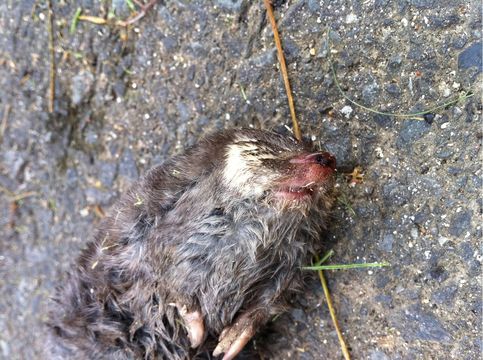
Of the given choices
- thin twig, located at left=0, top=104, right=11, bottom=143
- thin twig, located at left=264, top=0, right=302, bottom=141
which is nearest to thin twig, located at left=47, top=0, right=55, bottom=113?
thin twig, located at left=0, top=104, right=11, bottom=143

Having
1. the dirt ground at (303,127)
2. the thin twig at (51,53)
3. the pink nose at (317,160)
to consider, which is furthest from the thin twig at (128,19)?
the pink nose at (317,160)

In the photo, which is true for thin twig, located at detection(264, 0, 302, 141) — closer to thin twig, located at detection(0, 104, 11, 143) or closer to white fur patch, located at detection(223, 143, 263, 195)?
white fur patch, located at detection(223, 143, 263, 195)

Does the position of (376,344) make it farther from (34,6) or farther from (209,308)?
(34,6)

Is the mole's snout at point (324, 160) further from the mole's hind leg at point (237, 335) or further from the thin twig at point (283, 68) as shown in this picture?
the mole's hind leg at point (237, 335)

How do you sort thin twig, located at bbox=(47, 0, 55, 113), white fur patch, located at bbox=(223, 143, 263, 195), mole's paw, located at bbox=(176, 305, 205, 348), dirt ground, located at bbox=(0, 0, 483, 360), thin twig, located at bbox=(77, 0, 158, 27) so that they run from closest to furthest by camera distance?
white fur patch, located at bbox=(223, 143, 263, 195) < dirt ground, located at bbox=(0, 0, 483, 360) < mole's paw, located at bbox=(176, 305, 205, 348) < thin twig, located at bbox=(77, 0, 158, 27) < thin twig, located at bbox=(47, 0, 55, 113)

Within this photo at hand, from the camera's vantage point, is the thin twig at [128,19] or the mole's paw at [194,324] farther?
the thin twig at [128,19]

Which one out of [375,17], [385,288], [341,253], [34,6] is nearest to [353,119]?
[375,17]

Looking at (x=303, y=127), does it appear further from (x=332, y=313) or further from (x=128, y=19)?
(x=128, y=19)
